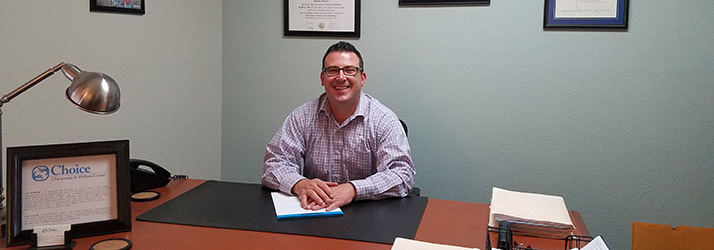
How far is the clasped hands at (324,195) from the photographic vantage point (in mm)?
1677

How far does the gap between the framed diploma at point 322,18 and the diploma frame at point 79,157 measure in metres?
1.51

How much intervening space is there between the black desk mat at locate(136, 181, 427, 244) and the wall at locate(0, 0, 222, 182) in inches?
23.5

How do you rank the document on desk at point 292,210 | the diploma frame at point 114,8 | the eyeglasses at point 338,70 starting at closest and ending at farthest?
the document on desk at point 292,210 < the diploma frame at point 114,8 < the eyeglasses at point 338,70

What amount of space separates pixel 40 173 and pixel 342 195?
85 centimetres

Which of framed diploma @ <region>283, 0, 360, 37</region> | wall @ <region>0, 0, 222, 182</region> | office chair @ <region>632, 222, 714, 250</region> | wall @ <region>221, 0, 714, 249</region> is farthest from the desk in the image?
framed diploma @ <region>283, 0, 360, 37</region>

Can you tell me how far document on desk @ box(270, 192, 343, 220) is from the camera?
1.58 metres

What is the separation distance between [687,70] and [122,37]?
2.47 m

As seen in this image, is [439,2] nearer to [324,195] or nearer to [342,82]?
[342,82]

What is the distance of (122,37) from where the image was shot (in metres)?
2.22

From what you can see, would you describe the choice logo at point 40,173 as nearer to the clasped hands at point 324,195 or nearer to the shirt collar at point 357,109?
the clasped hands at point 324,195

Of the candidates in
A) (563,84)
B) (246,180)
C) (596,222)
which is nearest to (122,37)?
(246,180)

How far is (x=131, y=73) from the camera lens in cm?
229

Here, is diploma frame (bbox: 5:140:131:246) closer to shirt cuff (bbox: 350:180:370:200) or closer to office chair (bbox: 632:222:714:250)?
shirt cuff (bbox: 350:180:370:200)

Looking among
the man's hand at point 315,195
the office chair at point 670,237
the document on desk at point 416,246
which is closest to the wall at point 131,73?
the man's hand at point 315,195
